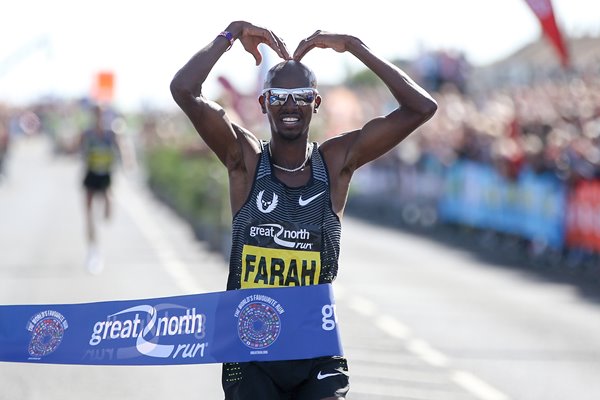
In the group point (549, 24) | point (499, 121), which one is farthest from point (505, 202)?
point (549, 24)

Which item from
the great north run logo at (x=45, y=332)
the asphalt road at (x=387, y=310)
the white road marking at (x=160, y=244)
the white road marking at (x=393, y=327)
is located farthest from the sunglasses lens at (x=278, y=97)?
the white road marking at (x=160, y=244)

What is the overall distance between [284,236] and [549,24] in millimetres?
11691

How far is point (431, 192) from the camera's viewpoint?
28.2m

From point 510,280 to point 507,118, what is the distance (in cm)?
554

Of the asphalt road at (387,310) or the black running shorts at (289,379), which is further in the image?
the asphalt road at (387,310)

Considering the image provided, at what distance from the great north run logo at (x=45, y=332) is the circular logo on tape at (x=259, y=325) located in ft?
2.53

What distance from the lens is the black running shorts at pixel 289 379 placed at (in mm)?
5426

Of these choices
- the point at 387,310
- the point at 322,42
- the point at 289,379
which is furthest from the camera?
the point at 387,310

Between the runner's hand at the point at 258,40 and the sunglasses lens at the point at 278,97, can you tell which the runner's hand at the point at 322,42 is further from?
the sunglasses lens at the point at 278,97

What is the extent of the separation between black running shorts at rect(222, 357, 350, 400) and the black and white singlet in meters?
0.31

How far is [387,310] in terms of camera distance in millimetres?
14430

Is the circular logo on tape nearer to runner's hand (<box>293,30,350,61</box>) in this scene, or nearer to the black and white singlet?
the black and white singlet

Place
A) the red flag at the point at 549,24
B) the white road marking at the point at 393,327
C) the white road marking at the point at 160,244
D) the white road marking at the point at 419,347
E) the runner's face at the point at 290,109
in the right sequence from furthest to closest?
the white road marking at the point at 160,244, the red flag at the point at 549,24, the white road marking at the point at 393,327, the white road marking at the point at 419,347, the runner's face at the point at 290,109

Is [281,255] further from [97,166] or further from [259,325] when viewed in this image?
[97,166]
